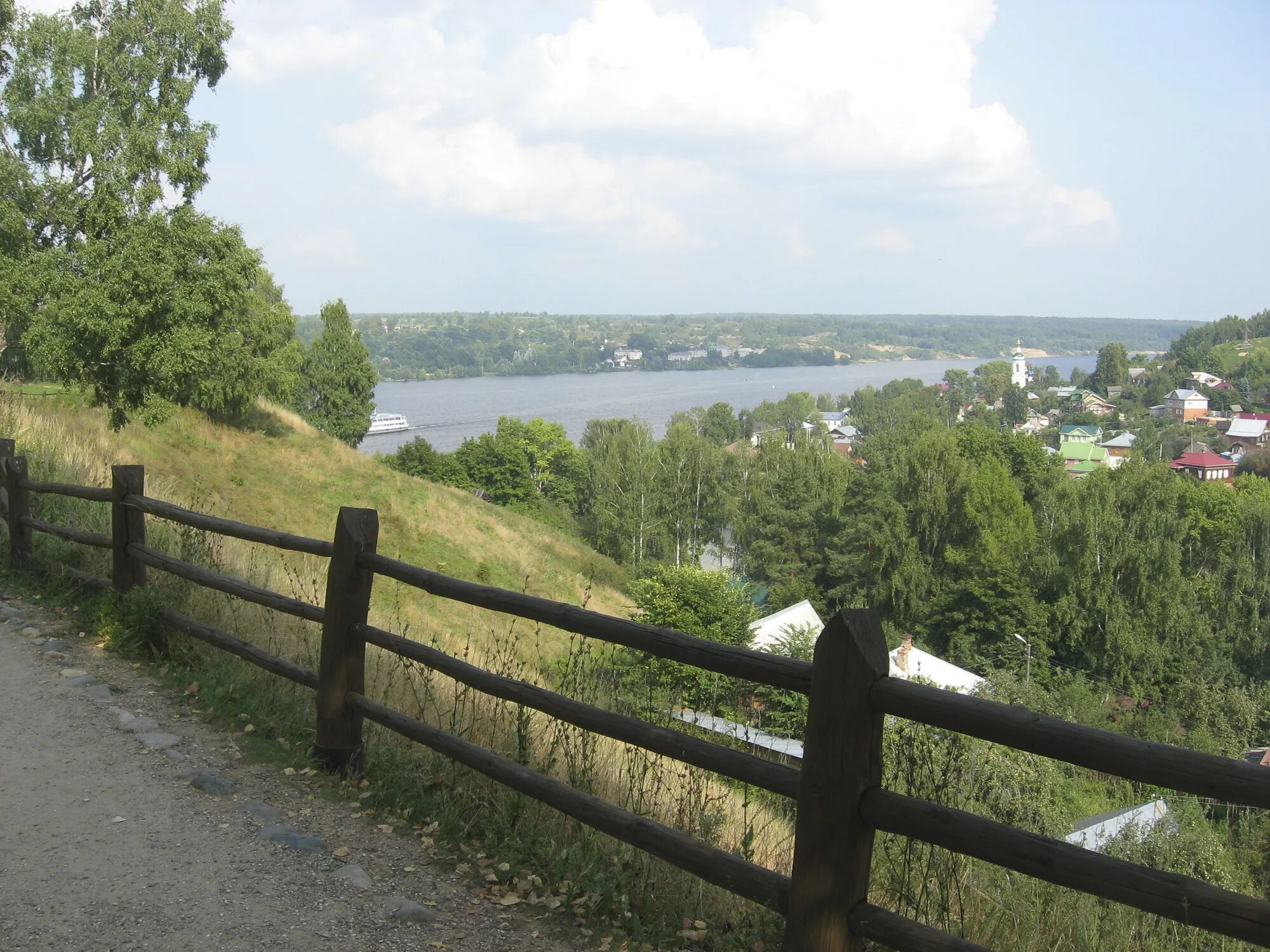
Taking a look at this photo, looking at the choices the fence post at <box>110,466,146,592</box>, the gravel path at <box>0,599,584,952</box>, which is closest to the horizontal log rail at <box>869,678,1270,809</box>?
the gravel path at <box>0,599,584,952</box>

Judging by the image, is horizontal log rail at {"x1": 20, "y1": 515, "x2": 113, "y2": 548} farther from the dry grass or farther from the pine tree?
the pine tree

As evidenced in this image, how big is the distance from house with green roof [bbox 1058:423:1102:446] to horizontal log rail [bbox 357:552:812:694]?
103m

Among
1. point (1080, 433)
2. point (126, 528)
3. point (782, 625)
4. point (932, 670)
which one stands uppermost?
point (126, 528)

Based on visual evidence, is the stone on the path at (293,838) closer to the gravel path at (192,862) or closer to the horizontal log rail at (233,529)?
the gravel path at (192,862)

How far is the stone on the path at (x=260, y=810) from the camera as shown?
4398 mm

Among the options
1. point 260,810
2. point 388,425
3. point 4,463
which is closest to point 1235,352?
point 388,425

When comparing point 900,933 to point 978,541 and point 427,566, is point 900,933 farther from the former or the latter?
point 978,541

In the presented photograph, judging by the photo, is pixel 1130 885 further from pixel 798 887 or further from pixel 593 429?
pixel 593 429

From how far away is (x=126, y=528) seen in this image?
6922 mm

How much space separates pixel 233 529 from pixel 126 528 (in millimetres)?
1622

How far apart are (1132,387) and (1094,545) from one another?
10516 cm

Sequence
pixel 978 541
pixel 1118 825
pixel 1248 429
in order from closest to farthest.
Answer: pixel 1118 825 < pixel 978 541 < pixel 1248 429

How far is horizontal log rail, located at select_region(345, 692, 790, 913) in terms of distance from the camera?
3105 millimetres

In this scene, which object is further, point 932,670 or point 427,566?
point 932,670
